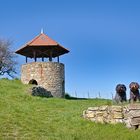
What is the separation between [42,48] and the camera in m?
40.8

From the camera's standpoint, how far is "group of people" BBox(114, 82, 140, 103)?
54.1ft

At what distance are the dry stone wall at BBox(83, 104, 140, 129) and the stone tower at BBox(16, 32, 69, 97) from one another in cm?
2098

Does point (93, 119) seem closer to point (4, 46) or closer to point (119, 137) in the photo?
point (119, 137)

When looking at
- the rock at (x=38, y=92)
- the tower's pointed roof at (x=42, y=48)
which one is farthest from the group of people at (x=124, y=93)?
the tower's pointed roof at (x=42, y=48)

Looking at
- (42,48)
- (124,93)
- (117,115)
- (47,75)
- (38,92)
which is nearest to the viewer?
(117,115)

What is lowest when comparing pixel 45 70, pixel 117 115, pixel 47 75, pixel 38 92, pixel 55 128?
pixel 55 128

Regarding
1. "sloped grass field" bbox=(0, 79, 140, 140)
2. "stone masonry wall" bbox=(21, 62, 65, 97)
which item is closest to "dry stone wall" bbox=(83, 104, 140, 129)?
"sloped grass field" bbox=(0, 79, 140, 140)

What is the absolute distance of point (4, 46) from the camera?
56.7 m

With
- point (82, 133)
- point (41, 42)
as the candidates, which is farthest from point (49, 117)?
point (41, 42)

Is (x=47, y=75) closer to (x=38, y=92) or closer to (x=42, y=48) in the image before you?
(x=42, y=48)

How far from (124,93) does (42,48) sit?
2392cm

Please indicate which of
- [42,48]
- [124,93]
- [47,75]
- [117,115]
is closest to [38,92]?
[47,75]

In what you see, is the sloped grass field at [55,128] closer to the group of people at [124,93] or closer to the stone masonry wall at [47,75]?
the group of people at [124,93]

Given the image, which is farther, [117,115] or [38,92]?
[38,92]
